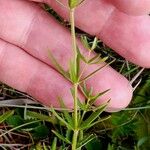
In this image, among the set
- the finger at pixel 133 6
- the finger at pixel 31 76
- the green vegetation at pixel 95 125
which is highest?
the finger at pixel 133 6

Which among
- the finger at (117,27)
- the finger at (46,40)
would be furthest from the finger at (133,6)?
the finger at (46,40)

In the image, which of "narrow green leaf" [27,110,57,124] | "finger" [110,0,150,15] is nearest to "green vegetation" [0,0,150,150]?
"narrow green leaf" [27,110,57,124]

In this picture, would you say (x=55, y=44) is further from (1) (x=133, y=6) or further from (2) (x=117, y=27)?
(1) (x=133, y=6)

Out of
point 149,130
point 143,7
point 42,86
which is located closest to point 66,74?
point 143,7

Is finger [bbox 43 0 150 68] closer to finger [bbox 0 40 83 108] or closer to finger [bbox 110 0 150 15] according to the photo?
finger [bbox 110 0 150 15]

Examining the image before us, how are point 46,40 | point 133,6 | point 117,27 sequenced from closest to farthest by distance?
1. point 133,6
2. point 117,27
3. point 46,40

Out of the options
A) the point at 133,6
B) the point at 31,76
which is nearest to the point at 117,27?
the point at 133,6

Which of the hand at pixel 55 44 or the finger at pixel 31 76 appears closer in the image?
the hand at pixel 55 44

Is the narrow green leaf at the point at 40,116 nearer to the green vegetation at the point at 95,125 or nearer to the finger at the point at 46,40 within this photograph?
the green vegetation at the point at 95,125

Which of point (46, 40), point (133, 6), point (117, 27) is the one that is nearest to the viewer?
point (133, 6)
